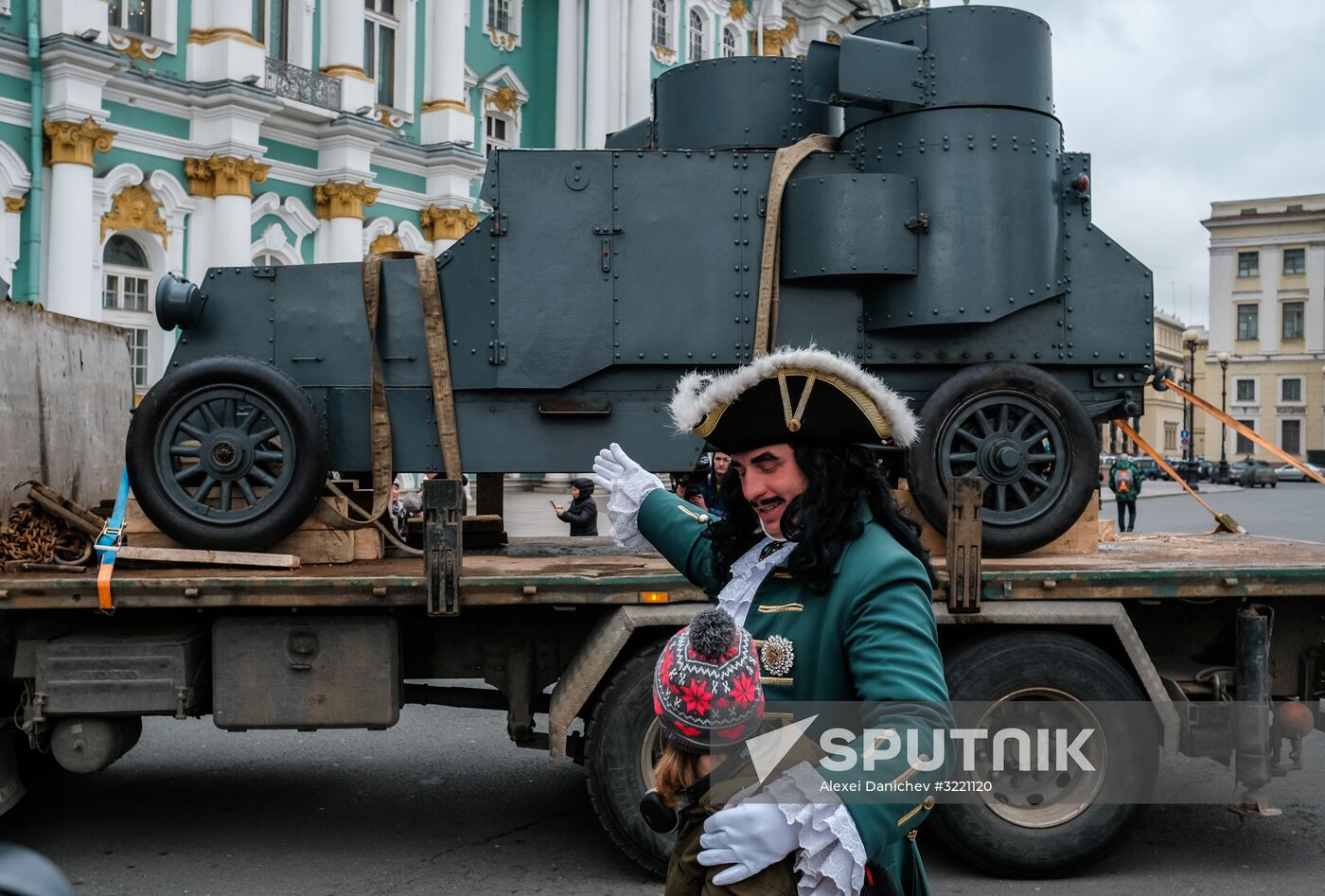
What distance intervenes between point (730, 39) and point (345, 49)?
15.7 metres

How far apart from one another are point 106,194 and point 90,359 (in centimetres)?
1716

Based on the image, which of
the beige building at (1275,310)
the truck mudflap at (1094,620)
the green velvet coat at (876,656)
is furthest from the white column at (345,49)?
the beige building at (1275,310)

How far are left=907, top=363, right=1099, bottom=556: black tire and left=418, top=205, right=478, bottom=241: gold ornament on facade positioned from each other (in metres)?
23.3

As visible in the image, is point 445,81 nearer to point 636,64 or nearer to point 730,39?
point 636,64

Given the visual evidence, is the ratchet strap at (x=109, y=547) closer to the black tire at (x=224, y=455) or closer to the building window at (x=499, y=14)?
the black tire at (x=224, y=455)

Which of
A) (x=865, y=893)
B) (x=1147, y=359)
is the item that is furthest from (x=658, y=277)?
(x=865, y=893)

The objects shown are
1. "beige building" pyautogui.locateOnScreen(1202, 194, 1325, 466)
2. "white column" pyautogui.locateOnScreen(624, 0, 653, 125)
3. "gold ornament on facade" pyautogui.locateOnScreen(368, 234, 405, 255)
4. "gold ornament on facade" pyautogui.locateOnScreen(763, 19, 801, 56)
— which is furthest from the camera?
"beige building" pyautogui.locateOnScreen(1202, 194, 1325, 466)

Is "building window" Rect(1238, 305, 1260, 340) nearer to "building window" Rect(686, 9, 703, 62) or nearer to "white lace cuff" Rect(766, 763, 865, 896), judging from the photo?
"building window" Rect(686, 9, 703, 62)

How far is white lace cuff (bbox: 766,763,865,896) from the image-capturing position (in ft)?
6.94

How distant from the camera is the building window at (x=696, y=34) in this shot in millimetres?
37000

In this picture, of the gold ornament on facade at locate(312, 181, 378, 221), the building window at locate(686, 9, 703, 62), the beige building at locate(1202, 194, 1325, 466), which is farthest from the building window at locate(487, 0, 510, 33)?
the beige building at locate(1202, 194, 1325, 466)

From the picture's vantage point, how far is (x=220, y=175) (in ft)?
78.2

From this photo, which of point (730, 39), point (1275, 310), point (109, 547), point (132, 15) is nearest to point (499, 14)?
point (730, 39)

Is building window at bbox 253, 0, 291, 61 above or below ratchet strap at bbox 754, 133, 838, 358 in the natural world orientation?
above
